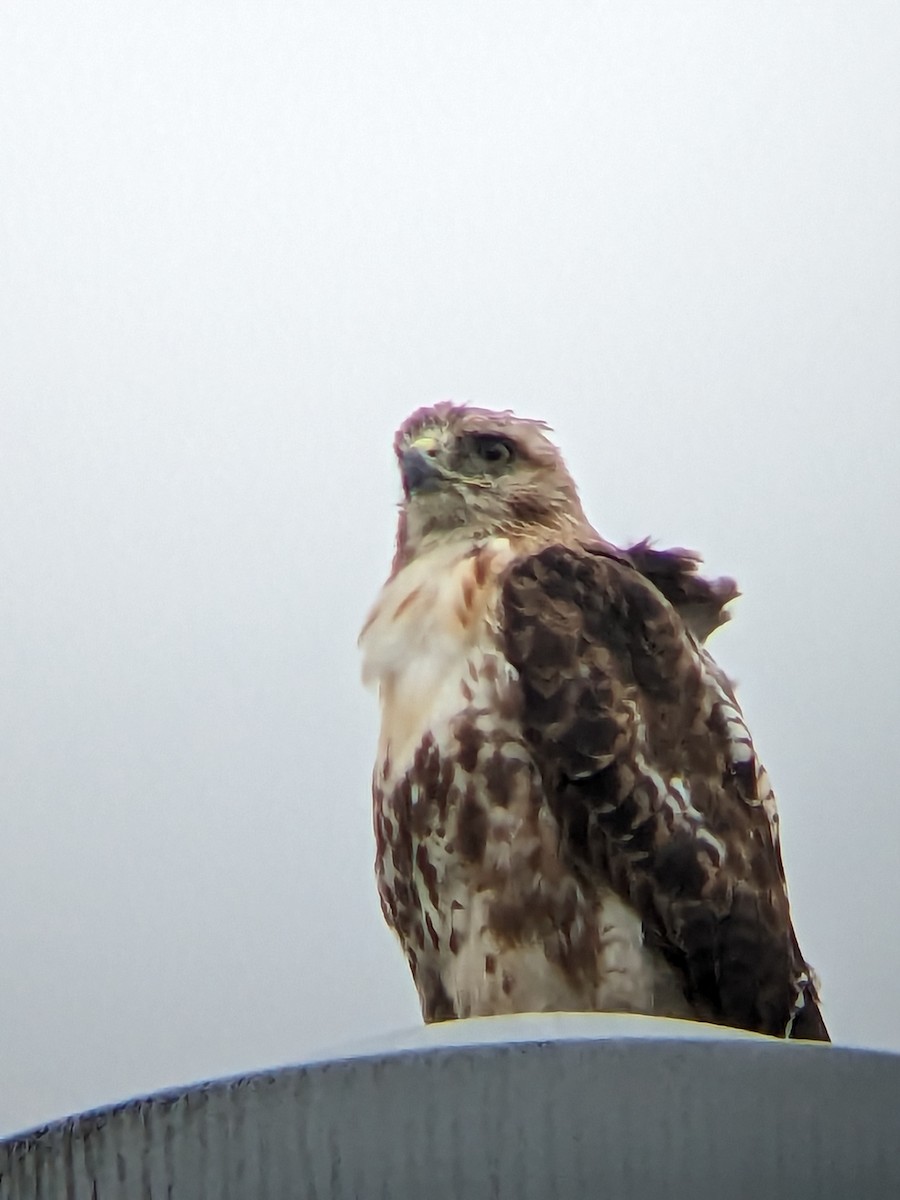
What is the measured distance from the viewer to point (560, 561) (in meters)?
1.36

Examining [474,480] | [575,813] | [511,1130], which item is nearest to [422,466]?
[474,480]

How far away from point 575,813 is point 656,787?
8cm

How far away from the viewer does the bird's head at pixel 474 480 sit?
1.46m

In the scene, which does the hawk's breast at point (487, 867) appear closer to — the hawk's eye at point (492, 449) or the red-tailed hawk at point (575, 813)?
the red-tailed hawk at point (575, 813)

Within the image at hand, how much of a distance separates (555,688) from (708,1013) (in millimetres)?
346

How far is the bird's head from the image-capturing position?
1463 mm

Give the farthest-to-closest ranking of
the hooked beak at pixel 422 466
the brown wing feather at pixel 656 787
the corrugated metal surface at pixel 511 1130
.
Answer: 1. the hooked beak at pixel 422 466
2. the brown wing feather at pixel 656 787
3. the corrugated metal surface at pixel 511 1130

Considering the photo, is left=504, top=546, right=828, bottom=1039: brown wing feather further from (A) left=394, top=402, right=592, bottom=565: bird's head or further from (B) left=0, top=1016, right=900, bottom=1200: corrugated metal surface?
(B) left=0, top=1016, right=900, bottom=1200: corrugated metal surface

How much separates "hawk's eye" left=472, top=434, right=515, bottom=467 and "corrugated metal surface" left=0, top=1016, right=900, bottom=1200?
34.3 inches

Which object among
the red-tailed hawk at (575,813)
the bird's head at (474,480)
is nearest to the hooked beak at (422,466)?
the bird's head at (474,480)

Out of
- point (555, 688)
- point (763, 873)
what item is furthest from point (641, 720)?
point (763, 873)

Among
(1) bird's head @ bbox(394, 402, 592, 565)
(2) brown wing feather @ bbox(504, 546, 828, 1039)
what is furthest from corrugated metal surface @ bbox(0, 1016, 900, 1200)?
(1) bird's head @ bbox(394, 402, 592, 565)

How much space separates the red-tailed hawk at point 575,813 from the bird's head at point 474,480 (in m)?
0.07

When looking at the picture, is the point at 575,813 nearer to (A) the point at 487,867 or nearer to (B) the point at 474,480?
(A) the point at 487,867
